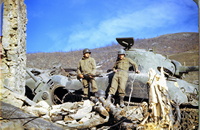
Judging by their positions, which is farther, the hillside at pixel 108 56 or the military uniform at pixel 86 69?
the hillside at pixel 108 56

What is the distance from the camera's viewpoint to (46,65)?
21.0 m

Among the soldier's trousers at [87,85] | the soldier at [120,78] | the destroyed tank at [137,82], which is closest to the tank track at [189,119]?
the destroyed tank at [137,82]

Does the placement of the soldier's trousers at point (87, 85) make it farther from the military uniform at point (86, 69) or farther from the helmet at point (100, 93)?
the helmet at point (100, 93)

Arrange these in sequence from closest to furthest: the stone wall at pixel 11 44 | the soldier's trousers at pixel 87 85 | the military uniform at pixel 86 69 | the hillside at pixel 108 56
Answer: the stone wall at pixel 11 44 → the soldier's trousers at pixel 87 85 → the military uniform at pixel 86 69 → the hillside at pixel 108 56

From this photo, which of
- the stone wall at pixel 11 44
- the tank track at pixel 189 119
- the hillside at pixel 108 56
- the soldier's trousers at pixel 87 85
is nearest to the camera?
the tank track at pixel 189 119

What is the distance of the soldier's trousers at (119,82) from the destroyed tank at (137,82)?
0.61 feet

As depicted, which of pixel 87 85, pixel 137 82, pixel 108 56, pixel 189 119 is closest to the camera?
pixel 189 119

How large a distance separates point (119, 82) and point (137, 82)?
1.79 ft

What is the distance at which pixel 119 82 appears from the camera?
681 centimetres

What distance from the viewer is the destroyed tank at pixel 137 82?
6492 millimetres

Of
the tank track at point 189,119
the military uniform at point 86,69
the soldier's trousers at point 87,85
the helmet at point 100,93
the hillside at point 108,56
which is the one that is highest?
the hillside at point 108,56

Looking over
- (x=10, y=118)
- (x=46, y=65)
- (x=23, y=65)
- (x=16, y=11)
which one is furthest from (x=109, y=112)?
(x=46, y=65)

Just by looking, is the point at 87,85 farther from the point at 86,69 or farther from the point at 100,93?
the point at 100,93

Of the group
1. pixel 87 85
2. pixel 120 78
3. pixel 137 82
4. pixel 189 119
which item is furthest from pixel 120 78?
pixel 189 119
